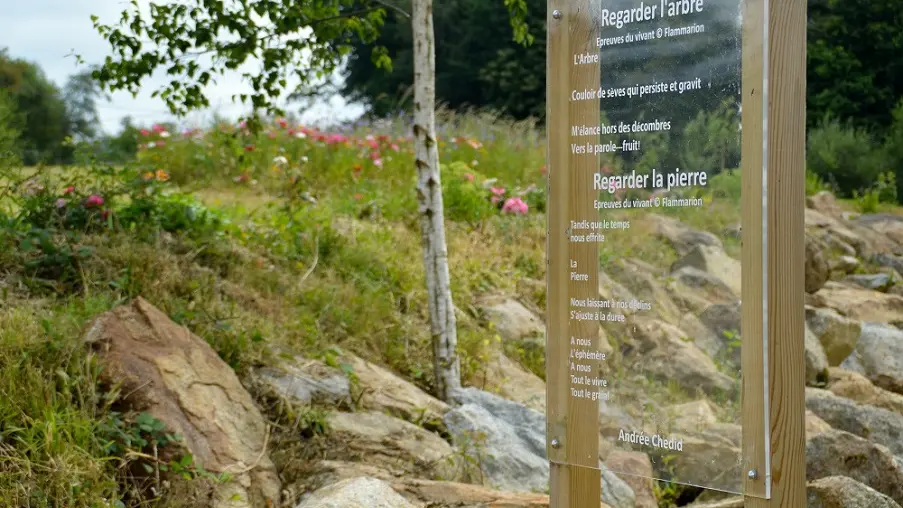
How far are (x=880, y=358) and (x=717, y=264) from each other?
5906 mm

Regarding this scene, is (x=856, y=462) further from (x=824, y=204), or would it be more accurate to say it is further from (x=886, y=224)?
(x=886, y=224)

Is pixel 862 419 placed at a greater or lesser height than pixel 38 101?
lesser

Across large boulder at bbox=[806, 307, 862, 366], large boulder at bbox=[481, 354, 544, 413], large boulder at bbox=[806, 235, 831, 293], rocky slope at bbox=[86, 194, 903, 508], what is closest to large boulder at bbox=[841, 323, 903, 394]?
large boulder at bbox=[806, 307, 862, 366]

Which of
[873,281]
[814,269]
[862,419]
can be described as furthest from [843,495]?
[873,281]

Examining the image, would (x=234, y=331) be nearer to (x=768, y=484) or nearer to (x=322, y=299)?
(x=322, y=299)

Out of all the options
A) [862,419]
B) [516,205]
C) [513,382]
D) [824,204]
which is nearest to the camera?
[862,419]

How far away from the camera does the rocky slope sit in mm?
3232

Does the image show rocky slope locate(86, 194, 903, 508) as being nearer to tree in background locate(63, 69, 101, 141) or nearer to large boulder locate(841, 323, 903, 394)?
large boulder locate(841, 323, 903, 394)

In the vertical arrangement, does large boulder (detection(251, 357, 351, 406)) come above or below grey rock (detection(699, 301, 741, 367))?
below

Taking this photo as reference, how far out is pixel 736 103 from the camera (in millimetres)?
3031

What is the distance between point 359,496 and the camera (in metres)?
3.56

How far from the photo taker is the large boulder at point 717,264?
3.05 metres

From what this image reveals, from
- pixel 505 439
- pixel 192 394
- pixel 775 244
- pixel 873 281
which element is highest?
pixel 775 244

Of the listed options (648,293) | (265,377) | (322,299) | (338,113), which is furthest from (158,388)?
(338,113)
